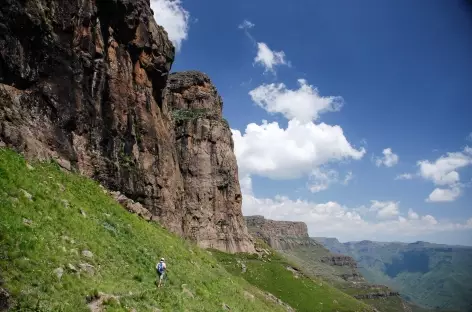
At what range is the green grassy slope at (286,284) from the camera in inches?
3681

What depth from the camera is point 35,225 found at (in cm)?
2088

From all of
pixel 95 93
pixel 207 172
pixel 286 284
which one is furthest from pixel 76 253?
pixel 207 172

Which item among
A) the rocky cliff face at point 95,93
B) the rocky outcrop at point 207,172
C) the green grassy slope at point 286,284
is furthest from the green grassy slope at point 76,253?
the rocky outcrop at point 207,172

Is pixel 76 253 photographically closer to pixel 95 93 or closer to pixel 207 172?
pixel 95 93

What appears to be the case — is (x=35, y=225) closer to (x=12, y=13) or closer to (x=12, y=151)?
(x=12, y=151)

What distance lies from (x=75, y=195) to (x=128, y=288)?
13.2 meters

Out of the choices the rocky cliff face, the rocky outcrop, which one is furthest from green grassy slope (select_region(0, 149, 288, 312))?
the rocky outcrop

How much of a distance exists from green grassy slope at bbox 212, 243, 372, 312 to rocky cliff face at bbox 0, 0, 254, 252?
119 ft

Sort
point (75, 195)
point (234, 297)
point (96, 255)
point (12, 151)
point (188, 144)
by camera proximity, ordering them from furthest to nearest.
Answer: point (188, 144) < point (234, 297) < point (75, 195) < point (12, 151) < point (96, 255)

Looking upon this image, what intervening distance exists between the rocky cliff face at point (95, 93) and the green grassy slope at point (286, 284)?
1424 inches

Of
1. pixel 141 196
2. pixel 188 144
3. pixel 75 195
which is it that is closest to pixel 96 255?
pixel 75 195

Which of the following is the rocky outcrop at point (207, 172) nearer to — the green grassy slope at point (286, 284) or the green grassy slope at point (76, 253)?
the green grassy slope at point (286, 284)

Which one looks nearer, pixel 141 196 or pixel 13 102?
pixel 13 102

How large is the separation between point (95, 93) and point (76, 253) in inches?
1240
